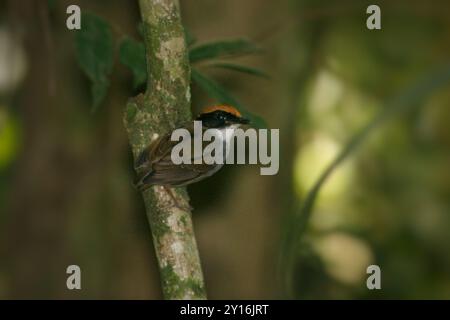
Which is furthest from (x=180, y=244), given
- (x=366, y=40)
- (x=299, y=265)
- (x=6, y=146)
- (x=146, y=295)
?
(x=366, y=40)

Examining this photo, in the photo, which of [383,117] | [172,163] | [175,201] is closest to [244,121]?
[172,163]

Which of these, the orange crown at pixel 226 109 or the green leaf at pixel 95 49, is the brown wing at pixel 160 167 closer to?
the orange crown at pixel 226 109

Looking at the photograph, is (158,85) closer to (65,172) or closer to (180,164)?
(180,164)

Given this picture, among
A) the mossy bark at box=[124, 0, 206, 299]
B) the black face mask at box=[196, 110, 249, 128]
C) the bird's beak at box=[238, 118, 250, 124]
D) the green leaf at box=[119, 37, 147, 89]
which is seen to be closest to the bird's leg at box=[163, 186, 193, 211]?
the mossy bark at box=[124, 0, 206, 299]

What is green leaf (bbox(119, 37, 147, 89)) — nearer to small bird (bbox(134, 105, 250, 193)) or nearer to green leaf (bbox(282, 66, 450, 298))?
small bird (bbox(134, 105, 250, 193))

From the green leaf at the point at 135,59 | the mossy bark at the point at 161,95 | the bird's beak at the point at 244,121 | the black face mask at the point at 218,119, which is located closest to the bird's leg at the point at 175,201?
the mossy bark at the point at 161,95
